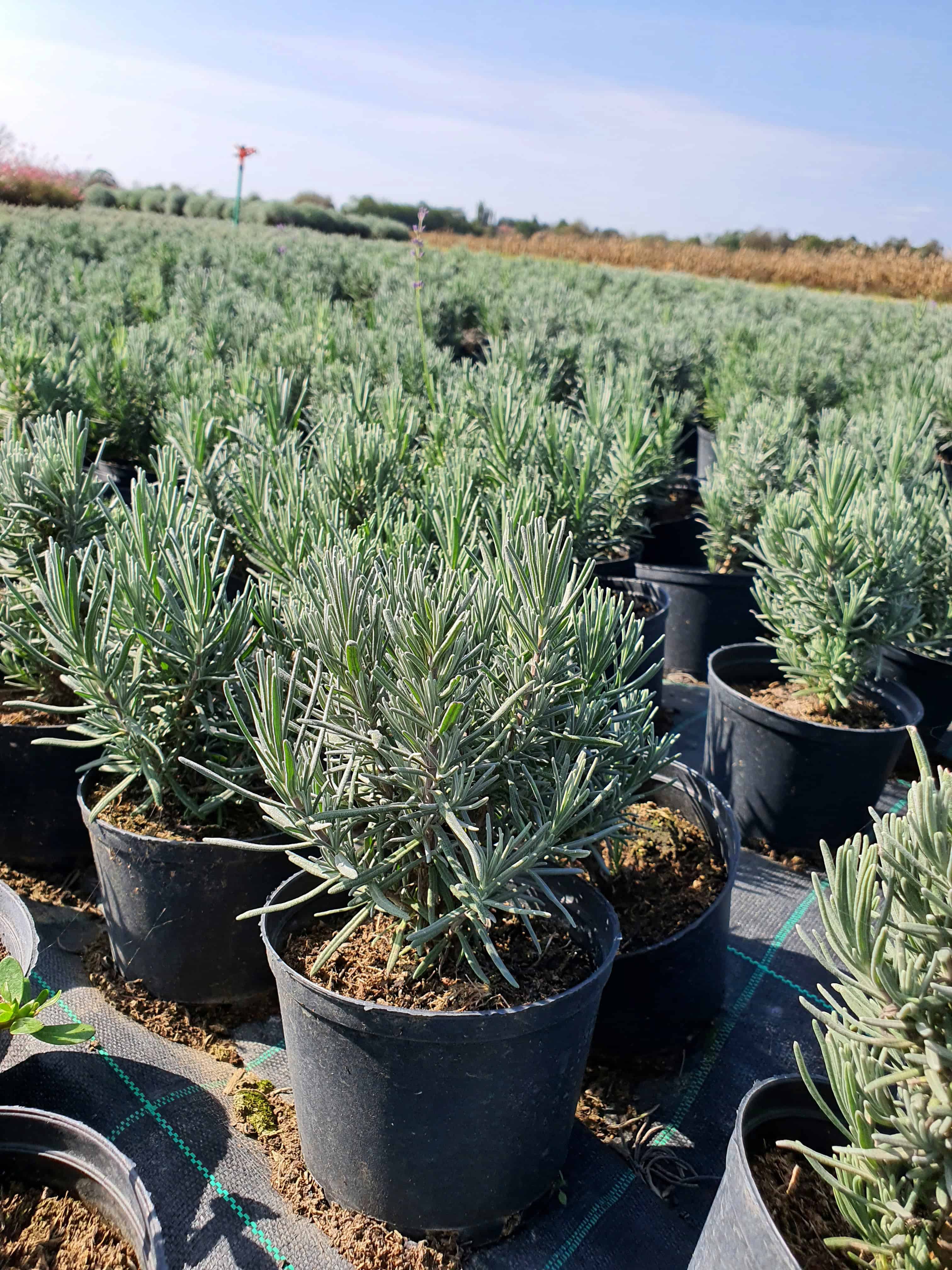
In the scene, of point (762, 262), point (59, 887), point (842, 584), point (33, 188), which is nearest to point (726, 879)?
point (842, 584)

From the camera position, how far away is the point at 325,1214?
5.04ft

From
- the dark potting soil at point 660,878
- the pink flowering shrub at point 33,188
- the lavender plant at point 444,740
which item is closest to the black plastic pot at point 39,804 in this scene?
the lavender plant at point 444,740

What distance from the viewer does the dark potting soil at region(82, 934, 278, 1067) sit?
1894 mm

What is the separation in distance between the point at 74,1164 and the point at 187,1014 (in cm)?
66

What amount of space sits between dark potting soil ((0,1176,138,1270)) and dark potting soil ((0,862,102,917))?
3.34 feet

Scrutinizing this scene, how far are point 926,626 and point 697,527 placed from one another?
1725 millimetres

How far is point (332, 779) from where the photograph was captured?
59.0 inches

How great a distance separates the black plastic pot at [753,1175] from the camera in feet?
3.55

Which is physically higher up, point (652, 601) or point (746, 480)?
point (746, 480)

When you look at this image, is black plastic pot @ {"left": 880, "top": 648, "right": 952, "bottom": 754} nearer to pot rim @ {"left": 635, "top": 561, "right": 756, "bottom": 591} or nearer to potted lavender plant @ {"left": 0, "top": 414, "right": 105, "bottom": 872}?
pot rim @ {"left": 635, "top": 561, "right": 756, "bottom": 591}

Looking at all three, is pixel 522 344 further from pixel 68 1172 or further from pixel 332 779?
pixel 68 1172

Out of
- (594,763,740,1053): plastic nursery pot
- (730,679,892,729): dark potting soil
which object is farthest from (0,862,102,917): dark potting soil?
(730,679,892,729): dark potting soil

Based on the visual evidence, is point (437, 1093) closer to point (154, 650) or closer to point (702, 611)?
point (154, 650)

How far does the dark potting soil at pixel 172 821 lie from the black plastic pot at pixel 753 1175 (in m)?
1.07
